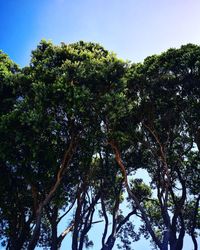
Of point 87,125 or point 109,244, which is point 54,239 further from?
point 87,125

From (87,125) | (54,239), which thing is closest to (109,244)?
(54,239)

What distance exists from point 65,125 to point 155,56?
8.66 metres

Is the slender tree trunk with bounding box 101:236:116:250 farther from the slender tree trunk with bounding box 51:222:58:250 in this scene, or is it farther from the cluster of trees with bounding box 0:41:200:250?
the slender tree trunk with bounding box 51:222:58:250

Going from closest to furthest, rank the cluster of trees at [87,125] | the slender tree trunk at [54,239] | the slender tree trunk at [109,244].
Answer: the cluster of trees at [87,125] → the slender tree trunk at [54,239] → the slender tree trunk at [109,244]

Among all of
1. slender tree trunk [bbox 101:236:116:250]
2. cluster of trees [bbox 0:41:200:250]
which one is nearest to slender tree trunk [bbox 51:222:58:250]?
cluster of trees [bbox 0:41:200:250]

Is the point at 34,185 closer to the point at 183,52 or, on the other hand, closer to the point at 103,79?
the point at 103,79

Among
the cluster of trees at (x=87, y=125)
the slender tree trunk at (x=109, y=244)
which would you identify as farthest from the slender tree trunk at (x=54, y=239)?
the slender tree trunk at (x=109, y=244)

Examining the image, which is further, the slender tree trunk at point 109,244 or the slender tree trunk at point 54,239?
the slender tree trunk at point 109,244

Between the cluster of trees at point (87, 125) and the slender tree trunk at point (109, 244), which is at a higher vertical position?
the cluster of trees at point (87, 125)

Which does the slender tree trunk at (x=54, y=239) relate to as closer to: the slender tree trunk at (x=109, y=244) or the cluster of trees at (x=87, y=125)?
the cluster of trees at (x=87, y=125)

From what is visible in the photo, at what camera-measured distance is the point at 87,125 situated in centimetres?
2241

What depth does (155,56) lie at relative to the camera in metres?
22.8

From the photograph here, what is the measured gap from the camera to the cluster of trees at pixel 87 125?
65.5 ft

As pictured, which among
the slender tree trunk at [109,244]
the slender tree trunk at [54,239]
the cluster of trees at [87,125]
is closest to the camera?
the cluster of trees at [87,125]
